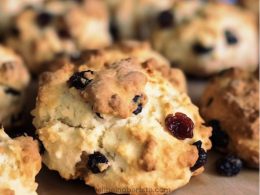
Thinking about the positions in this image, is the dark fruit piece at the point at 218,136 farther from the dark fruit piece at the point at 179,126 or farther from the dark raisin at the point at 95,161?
the dark raisin at the point at 95,161

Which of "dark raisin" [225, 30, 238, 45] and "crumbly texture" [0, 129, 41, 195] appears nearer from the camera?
"crumbly texture" [0, 129, 41, 195]

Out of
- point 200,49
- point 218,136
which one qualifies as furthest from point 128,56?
point 218,136

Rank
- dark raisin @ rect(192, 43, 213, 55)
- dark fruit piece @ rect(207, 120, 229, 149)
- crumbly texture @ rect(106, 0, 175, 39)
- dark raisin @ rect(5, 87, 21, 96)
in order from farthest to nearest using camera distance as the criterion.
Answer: crumbly texture @ rect(106, 0, 175, 39) → dark raisin @ rect(192, 43, 213, 55) → dark raisin @ rect(5, 87, 21, 96) → dark fruit piece @ rect(207, 120, 229, 149)

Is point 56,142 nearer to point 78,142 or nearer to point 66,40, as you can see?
point 78,142

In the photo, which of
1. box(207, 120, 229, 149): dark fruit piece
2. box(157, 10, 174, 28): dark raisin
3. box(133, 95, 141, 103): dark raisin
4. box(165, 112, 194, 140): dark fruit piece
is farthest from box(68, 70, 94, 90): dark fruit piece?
box(157, 10, 174, 28): dark raisin

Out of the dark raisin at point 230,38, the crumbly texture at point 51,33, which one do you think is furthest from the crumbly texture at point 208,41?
the crumbly texture at point 51,33

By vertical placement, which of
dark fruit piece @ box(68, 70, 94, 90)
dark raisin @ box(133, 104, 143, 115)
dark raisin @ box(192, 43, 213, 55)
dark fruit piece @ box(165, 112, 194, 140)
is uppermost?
dark fruit piece @ box(68, 70, 94, 90)

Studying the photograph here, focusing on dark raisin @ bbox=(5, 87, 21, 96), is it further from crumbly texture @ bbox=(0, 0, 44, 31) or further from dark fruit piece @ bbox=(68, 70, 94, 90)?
crumbly texture @ bbox=(0, 0, 44, 31)
